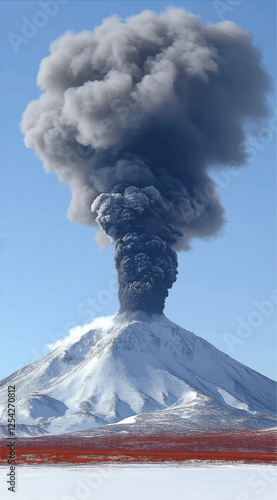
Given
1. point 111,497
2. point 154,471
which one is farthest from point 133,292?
point 111,497

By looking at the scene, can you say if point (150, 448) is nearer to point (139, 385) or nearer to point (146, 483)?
A: point (146, 483)

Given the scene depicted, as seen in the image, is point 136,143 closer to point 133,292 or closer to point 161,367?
point 133,292

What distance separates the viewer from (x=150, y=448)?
100m

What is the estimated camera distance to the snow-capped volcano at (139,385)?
147375 mm

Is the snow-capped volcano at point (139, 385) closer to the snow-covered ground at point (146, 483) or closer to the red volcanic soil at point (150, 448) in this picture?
the red volcanic soil at point (150, 448)

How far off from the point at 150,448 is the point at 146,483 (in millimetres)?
49486

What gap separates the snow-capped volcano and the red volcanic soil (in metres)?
18.5

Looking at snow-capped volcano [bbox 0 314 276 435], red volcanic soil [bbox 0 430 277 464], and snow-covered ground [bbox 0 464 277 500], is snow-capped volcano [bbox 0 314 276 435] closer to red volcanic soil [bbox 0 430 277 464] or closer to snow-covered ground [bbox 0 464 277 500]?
red volcanic soil [bbox 0 430 277 464]

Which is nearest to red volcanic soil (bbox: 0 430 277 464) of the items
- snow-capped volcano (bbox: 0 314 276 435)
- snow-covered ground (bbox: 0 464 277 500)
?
snow-covered ground (bbox: 0 464 277 500)

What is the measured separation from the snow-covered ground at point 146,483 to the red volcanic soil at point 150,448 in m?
10.2

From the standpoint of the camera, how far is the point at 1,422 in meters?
152

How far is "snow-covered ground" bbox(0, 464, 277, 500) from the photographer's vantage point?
4591 cm

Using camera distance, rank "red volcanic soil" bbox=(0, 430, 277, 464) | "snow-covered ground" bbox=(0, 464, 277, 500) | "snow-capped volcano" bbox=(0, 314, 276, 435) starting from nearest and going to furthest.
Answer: "snow-covered ground" bbox=(0, 464, 277, 500)
"red volcanic soil" bbox=(0, 430, 277, 464)
"snow-capped volcano" bbox=(0, 314, 276, 435)

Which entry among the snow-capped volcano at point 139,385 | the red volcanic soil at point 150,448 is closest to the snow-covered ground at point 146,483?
the red volcanic soil at point 150,448
